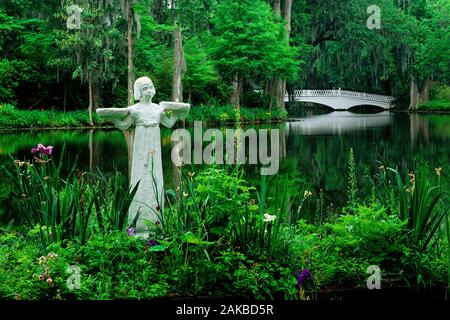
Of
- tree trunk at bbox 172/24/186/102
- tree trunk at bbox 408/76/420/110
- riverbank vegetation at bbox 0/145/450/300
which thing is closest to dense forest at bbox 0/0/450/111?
tree trunk at bbox 172/24/186/102

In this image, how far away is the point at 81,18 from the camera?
87.8 ft

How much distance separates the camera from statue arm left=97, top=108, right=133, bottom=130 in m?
5.76

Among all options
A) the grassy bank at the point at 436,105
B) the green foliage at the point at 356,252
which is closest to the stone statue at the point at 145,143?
the green foliage at the point at 356,252

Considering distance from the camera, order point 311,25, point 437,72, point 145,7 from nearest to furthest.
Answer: point 145,7 → point 311,25 → point 437,72

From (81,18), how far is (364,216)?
23.8 meters

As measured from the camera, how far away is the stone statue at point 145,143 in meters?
5.74

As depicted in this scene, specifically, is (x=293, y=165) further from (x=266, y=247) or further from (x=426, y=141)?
(x=266, y=247)

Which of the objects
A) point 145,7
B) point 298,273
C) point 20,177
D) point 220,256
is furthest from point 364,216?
point 145,7

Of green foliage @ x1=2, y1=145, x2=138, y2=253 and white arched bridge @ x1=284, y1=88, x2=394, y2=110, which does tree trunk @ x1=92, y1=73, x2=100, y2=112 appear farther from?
white arched bridge @ x1=284, y1=88, x2=394, y2=110

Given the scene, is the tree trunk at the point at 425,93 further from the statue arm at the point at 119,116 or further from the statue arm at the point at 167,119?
the statue arm at the point at 119,116

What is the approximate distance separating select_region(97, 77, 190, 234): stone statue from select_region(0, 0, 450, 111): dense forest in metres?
20.0

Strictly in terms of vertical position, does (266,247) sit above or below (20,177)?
below

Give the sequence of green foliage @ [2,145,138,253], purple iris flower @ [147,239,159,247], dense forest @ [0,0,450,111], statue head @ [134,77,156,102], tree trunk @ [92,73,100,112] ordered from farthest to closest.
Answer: tree trunk @ [92,73,100,112]
dense forest @ [0,0,450,111]
statue head @ [134,77,156,102]
purple iris flower @ [147,239,159,247]
green foliage @ [2,145,138,253]

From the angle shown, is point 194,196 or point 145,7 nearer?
point 194,196
